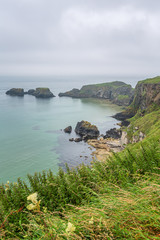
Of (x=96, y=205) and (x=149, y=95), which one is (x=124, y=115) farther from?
(x=96, y=205)

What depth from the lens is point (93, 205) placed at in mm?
4805

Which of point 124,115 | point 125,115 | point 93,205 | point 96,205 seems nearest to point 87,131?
point 124,115

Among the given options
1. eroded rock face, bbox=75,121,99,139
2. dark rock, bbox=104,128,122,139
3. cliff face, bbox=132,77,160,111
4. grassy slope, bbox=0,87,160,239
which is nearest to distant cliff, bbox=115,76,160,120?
cliff face, bbox=132,77,160,111

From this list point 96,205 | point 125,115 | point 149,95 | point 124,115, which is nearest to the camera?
point 96,205

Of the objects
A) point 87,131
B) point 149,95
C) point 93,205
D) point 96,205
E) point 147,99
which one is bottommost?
point 87,131

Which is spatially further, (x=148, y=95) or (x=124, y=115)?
(x=124, y=115)

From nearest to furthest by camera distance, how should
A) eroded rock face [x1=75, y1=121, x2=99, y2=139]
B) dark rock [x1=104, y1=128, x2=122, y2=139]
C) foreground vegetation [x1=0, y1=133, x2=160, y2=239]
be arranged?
foreground vegetation [x1=0, y1=133, x2=160, y2=239], dark rock [x1=104, y1=128, x2=122, y2=139], eroded rock face [x1=75, y1=121, x2=99, y2=139]

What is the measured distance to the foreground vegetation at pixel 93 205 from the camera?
128 inches

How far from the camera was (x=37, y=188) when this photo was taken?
964cm

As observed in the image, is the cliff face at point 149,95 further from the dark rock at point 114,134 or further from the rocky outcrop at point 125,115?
the dark rock at point 114,134

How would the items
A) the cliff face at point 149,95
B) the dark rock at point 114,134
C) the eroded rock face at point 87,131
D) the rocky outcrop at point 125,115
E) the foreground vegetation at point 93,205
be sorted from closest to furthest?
the foreground vegetation at point 93,205
the dark rock at point 114,134
the eroded rock face at point 87,131
the cliff face at point 149,95
the rocky outcrop at point 125,115

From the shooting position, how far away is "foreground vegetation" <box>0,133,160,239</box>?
3260 millimetres

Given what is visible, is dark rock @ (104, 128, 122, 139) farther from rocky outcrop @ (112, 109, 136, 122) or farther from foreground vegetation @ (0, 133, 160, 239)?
foreground vegetation @ (0, 133, 160, 239)

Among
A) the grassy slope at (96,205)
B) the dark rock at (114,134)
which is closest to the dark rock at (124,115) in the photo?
the dark rock at (114,134)
